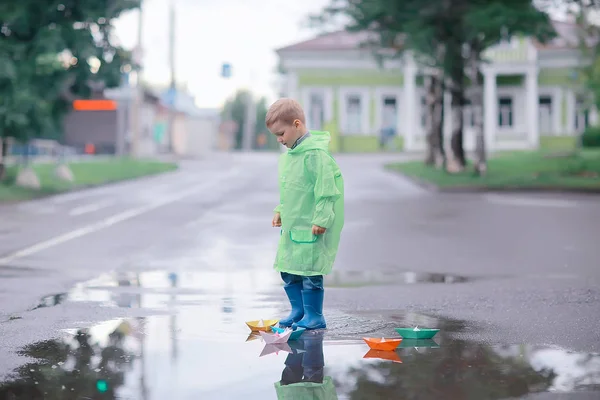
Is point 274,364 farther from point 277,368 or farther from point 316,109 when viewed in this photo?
point 316,109

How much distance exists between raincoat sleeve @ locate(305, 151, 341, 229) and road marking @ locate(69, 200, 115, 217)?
43.6 feet

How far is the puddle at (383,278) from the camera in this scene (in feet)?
34.4

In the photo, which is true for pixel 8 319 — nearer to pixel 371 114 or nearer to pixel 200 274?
pixel 200 274

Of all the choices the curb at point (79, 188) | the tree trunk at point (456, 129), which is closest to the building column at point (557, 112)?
the tree trunk at point (456, 129)

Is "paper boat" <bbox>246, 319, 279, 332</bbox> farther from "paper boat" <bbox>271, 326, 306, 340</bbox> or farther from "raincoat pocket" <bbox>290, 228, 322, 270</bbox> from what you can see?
"raincoat pocket" <bbox>290, 228, 322, 270</bbox>

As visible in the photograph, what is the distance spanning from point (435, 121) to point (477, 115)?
7.76 metres

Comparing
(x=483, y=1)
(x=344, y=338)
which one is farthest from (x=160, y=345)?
(x=483, y=1)

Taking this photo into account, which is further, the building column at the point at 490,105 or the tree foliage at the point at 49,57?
the building column at the point at 490,105

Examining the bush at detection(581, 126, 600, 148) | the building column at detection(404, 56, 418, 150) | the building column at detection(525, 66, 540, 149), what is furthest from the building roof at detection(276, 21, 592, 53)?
the bush at detection(581, 126, 600, 148)

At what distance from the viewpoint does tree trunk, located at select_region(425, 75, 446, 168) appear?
40562 millimetres

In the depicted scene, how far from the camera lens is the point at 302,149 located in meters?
7.35

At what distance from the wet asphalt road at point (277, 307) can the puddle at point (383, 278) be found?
20 mm

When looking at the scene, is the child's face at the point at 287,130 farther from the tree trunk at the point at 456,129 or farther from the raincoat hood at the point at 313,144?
the tree trunk at the point at 456,129

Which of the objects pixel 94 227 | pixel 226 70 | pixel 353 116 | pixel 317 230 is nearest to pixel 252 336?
pixel 317 230
